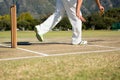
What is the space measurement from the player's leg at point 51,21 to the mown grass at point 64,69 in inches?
125

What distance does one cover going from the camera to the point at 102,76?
4117 mm

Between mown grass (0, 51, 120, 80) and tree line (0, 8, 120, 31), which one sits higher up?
mown grass (0, 51, 120, 80)

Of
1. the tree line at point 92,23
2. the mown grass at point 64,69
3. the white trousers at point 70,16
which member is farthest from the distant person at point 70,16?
the tree line at point 92,23

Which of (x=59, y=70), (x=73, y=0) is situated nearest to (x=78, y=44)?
(x=73, y=0)

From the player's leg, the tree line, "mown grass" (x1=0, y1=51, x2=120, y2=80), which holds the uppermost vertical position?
the player's leg

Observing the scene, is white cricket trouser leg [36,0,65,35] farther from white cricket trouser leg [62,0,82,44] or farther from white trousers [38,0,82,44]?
white cricket trouser leg [62,0,82,44]

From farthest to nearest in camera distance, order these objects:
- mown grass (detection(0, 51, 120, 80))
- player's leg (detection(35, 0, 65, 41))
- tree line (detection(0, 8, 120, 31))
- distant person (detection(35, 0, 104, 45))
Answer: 1. tree line (detection(0, 8, 120, 31))
2. distant person (detection(35, 0, 104, 45))
3. player's leg (detection(35, 0, 65, 41))
4. mown grass (detection(0, 51, 120, 80))

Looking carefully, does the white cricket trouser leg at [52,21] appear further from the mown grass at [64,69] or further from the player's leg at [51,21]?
the mown grass at [64,69]

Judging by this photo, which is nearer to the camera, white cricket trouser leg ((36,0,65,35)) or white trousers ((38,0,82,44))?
white cricket trouser leg ((36,0,65,35))

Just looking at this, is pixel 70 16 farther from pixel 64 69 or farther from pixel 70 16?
pixel 64 69

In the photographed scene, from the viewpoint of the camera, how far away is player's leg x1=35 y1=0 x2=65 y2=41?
27.9 ft

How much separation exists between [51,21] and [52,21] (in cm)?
3

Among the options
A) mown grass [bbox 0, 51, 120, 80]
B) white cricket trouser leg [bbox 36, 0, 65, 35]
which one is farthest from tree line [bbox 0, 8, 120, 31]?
mown grass [bbox 0, 51, 120, 80]

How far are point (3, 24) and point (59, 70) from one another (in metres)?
96.2
